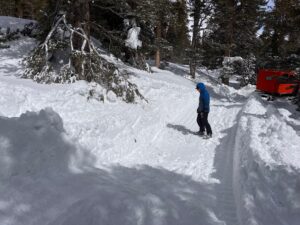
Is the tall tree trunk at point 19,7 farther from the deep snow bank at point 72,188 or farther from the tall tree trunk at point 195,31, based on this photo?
the deep snow bank at point 72,188

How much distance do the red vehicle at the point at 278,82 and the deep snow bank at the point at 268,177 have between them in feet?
33.0

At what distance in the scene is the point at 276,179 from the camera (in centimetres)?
587

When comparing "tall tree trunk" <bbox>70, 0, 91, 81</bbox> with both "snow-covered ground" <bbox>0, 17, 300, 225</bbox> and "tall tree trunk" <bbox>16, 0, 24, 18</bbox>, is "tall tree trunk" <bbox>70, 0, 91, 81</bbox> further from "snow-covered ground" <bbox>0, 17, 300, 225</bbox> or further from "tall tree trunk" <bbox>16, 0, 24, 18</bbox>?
"tall tree trunk" <bbox>16, 0, 24, 18</bbox>

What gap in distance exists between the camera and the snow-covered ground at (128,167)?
189 inches

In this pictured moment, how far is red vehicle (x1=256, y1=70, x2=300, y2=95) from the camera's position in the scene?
61.2 feet

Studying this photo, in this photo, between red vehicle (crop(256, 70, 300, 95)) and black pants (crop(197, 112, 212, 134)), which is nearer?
black pants (crop(197, 112, 212, 134))

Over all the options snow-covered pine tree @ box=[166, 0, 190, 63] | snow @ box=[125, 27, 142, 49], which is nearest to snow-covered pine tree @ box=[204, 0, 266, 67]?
snow-covered pine tree @ box=[166, 0, 190, 63]

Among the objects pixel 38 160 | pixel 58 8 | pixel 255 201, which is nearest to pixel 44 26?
pixel 58 8

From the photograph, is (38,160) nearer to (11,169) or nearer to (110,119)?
(11,169)

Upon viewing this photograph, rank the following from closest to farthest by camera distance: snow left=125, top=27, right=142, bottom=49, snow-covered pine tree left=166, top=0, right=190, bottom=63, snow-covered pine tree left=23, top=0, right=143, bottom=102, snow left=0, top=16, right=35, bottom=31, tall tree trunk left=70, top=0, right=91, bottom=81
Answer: snow-covered pine tree left=23, top=0, right=143, bottom=102, tall tree trunk left=70, top=0, right=91, bottom=81, snow left=125, top=27, right=142, bottom=49, snow left=0, top=16, right=35, bottom=31, snow-covered pine tree left=166, top=0, right=190, bottom=63

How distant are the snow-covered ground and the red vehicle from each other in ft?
28.4

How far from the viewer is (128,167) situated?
7.53 m

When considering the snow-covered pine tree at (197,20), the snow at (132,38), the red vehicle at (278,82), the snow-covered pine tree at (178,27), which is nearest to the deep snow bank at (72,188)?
the snow at (132,38)

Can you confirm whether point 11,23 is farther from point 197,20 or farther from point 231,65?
point 231,65
